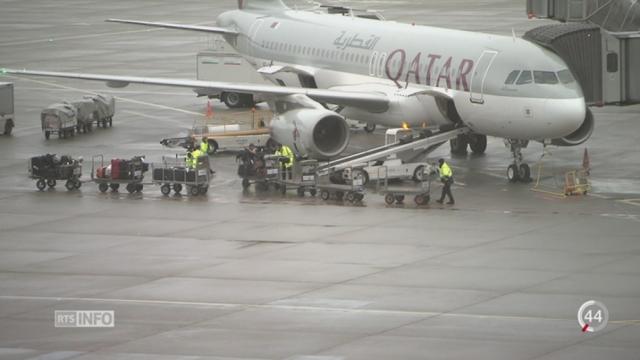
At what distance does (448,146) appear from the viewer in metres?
57.2

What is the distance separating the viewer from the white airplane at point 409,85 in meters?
49.2

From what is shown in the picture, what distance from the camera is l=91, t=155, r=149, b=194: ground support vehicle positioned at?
49000 millimetres

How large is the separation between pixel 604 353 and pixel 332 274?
30.1 ft

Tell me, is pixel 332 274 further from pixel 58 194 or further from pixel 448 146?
pixel 448 146

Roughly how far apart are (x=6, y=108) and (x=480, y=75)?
2022 cm

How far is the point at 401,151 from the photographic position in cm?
5138

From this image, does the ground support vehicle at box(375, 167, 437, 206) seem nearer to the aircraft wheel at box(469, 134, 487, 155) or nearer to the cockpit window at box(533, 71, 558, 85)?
the cockpit window at box(533, 71, 558, 85)

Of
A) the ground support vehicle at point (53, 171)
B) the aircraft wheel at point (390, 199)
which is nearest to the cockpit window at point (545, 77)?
the aircraft wheel at point (390, 199)

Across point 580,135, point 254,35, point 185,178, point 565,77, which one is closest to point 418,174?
point 565,77

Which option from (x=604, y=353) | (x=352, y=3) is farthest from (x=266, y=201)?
(x=352, y=3)

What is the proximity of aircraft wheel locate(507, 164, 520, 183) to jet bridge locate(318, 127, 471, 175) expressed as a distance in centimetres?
263

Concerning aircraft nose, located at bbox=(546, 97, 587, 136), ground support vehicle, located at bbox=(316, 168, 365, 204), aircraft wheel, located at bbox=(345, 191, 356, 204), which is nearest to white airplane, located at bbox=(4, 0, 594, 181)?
aircraft nose, located at bbox=(546, 97, 587, 136)

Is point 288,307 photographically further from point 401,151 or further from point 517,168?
point 401,151

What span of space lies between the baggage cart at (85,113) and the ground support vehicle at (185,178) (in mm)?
12443
